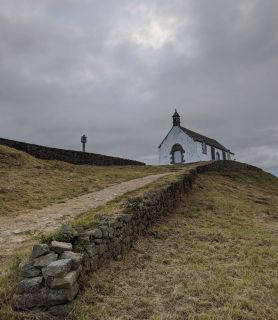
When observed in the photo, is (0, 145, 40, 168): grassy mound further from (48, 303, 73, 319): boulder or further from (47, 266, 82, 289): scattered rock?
(48, 303, 73, 319): boulder

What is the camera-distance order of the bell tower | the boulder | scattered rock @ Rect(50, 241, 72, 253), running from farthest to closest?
1. the bell tower
2. scattered rock @ Rect(50, 241, 72, 253)
3. the boulder

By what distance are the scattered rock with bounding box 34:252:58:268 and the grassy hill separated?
6.50 m

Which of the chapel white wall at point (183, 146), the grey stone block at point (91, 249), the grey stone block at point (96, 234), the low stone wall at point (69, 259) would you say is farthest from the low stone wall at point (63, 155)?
the grey stone block at point (91, 249)

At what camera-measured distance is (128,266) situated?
812cm

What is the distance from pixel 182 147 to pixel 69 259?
152 feet

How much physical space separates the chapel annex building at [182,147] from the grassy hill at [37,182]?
87.1 ft

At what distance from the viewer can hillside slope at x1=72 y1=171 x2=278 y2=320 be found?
6.03 m

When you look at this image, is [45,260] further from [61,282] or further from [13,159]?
[13,159]

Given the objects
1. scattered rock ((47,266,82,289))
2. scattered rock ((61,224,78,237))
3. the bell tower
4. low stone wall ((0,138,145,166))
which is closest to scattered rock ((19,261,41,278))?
scattered rock ((47,266,82,289))

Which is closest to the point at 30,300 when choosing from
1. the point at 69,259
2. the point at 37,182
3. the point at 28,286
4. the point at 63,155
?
the point at 28,286

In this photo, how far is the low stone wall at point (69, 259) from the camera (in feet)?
18.5

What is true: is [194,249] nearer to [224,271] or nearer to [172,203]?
[224,271]

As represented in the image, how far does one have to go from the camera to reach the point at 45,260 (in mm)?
6031

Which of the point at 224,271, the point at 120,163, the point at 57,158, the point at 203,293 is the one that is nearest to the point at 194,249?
the point at 224,271
